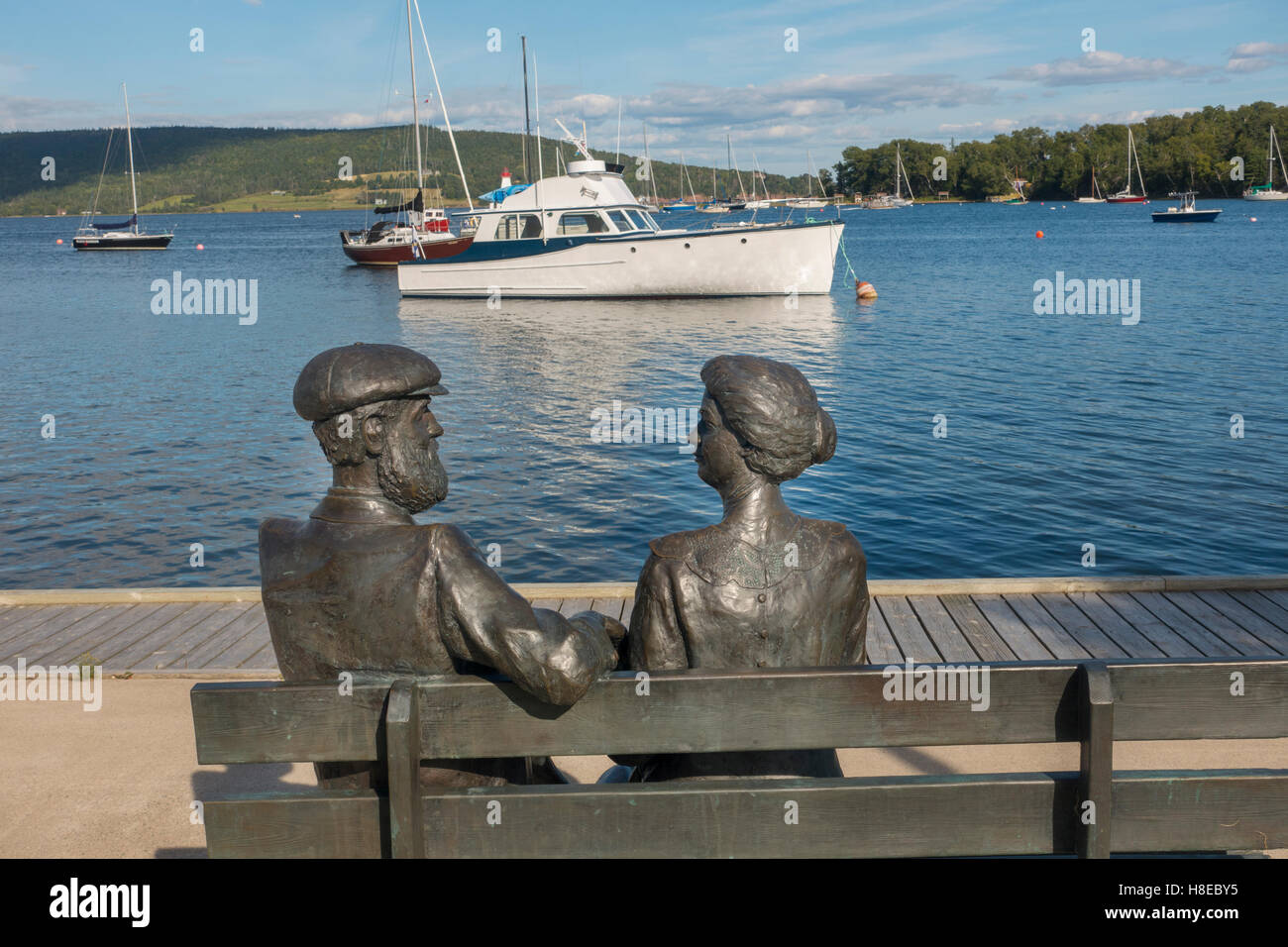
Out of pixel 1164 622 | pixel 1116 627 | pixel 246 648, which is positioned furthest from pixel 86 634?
pixel 1164 622

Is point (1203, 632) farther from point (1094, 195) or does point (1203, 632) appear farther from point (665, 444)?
point (1094, 195)

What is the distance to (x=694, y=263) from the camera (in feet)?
113

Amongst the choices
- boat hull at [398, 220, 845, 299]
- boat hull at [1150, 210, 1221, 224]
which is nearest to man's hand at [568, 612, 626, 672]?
boat hull at [398, 220, 845, 299]

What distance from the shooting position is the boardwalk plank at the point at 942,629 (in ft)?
18.8

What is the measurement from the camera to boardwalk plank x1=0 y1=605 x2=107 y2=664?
6.11 meters

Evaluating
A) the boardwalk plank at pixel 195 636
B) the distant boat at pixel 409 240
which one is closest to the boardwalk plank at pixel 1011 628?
the boardwalk plank at pixel 195 636

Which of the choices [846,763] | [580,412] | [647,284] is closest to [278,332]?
[647,284]

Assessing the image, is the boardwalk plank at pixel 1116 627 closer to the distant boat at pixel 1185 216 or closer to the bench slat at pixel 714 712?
the bench slat at pixel 714 712

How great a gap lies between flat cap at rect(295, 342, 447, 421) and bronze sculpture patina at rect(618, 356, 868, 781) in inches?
28.5

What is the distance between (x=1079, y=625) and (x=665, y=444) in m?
10.8

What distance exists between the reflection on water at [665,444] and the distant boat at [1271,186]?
103 metres

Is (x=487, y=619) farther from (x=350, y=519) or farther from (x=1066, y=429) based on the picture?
(x=1066, y=429)

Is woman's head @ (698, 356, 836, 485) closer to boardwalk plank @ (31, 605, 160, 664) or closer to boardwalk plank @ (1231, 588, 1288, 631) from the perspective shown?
boardwalk plank @ (1231, 588, 1288, 631)

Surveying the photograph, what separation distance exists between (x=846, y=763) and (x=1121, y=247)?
64.4m
